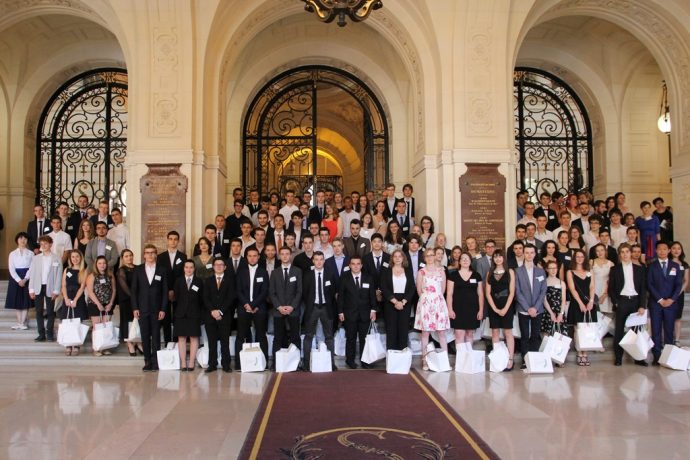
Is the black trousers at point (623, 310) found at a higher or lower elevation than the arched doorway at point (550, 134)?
lower

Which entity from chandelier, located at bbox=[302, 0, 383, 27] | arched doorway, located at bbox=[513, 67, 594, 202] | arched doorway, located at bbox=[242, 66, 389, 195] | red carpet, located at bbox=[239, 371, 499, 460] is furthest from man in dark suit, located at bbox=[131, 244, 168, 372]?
arched doorway, located at bbox=[513, 67, 594, 202]

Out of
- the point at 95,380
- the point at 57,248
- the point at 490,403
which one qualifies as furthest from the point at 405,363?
the point at 57,248

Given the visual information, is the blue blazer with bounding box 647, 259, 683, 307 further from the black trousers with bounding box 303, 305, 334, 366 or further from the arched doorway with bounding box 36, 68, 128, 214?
the arched doorway with bounding box 36, 68, 128, 214

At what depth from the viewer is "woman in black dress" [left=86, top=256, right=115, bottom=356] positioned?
7.52 metres

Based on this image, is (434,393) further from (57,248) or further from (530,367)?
(57,248)

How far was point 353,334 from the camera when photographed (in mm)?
7367

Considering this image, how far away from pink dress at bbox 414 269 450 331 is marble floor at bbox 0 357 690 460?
608 millimetres

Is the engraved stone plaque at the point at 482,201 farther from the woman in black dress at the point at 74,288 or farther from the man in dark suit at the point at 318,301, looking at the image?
the woman in black dress at the point at 74,288

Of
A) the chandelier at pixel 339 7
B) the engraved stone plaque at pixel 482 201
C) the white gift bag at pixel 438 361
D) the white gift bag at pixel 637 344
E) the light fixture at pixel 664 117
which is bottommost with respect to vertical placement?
the white gift bag at pixel 438 361

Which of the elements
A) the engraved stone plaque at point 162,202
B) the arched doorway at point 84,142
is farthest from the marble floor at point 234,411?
the arched doorway at point 84,142

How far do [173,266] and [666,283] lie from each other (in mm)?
6247

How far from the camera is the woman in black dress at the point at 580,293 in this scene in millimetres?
7457

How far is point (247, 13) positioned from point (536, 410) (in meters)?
7.85

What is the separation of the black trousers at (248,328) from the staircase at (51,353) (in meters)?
1.03
